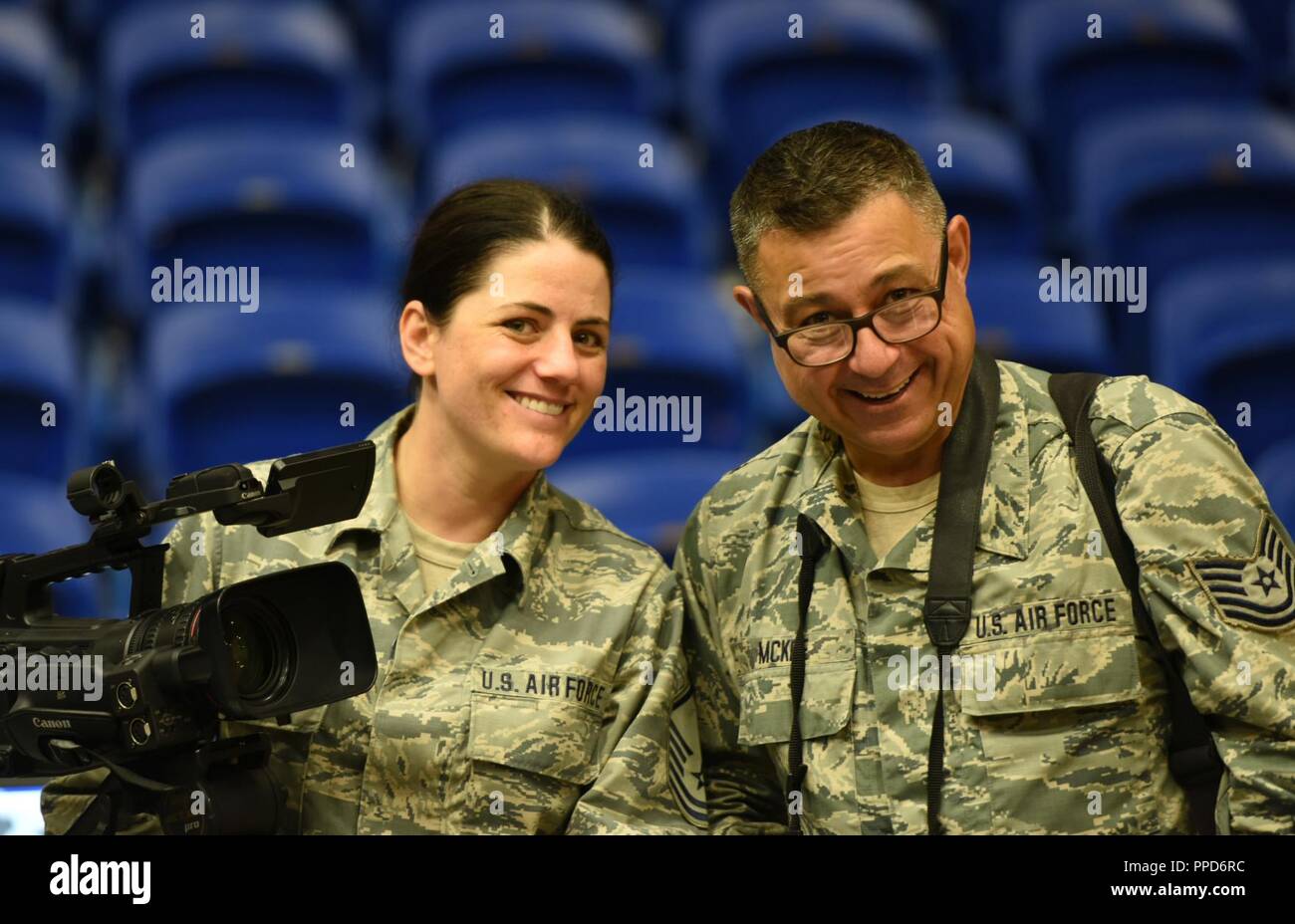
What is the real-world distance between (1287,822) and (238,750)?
1.07 m

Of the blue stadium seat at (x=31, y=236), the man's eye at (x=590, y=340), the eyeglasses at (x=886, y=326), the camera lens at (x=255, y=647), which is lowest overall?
the camera lens at (x=255, y=647)

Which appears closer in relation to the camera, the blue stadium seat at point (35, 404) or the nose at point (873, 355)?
the nose at point (873, 355)

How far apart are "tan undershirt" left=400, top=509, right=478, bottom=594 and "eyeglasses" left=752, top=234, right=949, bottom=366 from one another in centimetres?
53

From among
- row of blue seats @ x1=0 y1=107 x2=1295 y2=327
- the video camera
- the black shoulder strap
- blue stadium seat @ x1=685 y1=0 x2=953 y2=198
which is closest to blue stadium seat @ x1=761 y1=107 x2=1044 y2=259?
row of blue seats @ x1=0 y1=107 x2=1295 y2=327

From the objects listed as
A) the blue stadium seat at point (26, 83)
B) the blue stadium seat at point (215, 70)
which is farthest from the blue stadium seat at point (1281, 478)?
the blue stadium seat at point (26, 83)

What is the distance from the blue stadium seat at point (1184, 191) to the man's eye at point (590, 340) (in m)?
1.73

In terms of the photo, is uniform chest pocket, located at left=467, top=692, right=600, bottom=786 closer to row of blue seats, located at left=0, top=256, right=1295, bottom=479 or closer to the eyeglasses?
the eyeglasses

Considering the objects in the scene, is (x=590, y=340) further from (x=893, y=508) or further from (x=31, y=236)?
(x=31, y=236)

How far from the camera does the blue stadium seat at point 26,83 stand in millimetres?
3393

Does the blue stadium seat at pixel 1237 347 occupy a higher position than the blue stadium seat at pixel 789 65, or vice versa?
the blue stadium seat at pixel 789 65

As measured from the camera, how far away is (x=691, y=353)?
9.94 feet

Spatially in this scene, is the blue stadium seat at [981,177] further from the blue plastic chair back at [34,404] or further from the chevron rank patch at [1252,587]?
the chevron rank patch at [1252,587]
